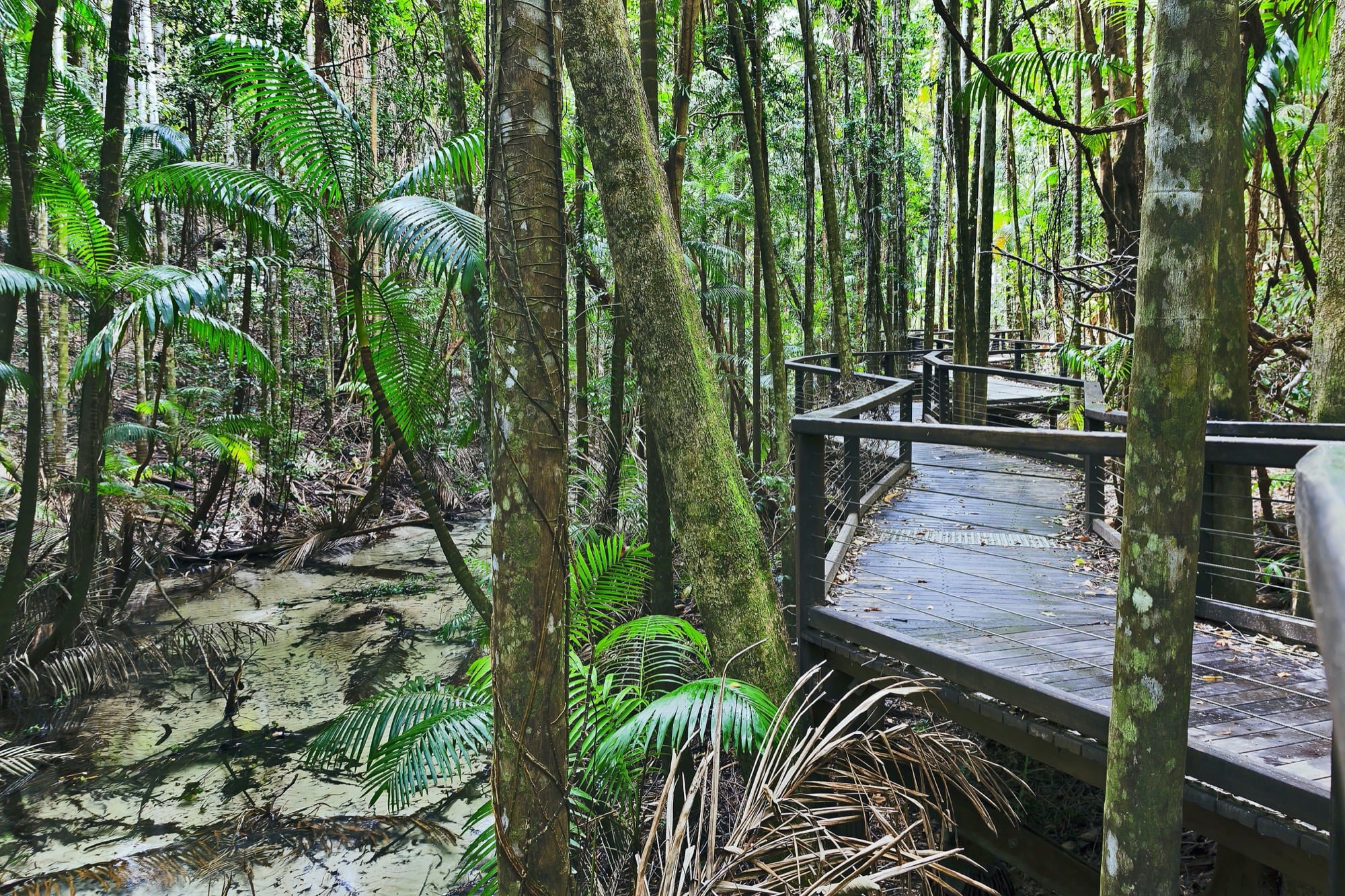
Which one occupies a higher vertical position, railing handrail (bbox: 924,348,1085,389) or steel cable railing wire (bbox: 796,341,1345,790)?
railing handrail (bbox: 924,348,1085,389)

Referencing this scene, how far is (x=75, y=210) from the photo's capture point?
5613 mm

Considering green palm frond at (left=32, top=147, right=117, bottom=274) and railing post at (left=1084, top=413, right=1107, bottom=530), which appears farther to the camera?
railing post at (left=1084, top=413, right=1107, bottom=530)

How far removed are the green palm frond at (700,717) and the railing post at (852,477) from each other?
3.21 metres

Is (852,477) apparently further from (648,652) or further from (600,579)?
(648,652)

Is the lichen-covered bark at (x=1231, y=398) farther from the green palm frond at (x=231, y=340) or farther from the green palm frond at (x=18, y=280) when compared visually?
the green palm frond at (x=18, y=280)

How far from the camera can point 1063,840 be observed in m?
4.16

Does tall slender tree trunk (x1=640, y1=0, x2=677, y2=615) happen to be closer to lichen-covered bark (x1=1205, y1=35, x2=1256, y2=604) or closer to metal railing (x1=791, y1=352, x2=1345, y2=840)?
metal railing (x1=791, y1=352, x2=1345, y2=840)

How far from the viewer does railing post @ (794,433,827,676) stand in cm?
405

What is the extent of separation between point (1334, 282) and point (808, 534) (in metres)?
2.64

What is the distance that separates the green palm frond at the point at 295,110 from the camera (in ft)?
12.8

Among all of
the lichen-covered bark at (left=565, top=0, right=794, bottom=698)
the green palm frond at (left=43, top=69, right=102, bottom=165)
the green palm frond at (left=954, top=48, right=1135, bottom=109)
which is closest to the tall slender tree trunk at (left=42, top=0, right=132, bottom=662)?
the green palm frond at (left=43, top=69, right=102, bottom=165)

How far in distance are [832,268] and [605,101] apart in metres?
4.88

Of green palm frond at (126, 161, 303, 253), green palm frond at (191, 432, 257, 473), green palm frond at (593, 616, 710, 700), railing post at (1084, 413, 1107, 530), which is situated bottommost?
green palm frond at (593, 616, 710, 700)

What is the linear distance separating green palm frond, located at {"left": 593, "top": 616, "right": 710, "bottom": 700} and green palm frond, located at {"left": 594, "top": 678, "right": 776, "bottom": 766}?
2.48ft
